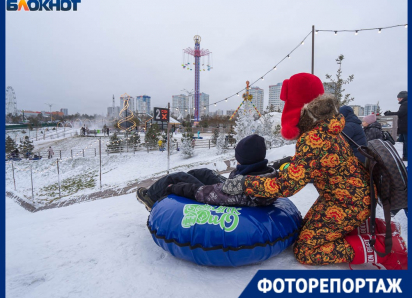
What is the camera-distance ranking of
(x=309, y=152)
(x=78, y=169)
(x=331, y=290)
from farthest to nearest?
(x=78, y=169)
(x=309, y=152)
(x=331, y=290)

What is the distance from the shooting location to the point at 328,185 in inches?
78.7

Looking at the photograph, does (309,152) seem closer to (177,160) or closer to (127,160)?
(177,160)

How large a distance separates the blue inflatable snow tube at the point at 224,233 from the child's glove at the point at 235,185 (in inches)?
5.8

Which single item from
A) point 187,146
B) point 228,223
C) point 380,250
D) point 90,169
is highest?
point 228,223

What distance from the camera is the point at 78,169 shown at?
16.3 meters

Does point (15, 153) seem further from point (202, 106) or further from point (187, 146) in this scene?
point (202, 106)

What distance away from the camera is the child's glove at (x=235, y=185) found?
2029mm

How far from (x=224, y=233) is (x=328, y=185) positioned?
89 centimetres

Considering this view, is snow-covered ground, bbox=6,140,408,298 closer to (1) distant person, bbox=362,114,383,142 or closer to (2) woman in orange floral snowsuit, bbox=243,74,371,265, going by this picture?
(2) woman in orange floral snowsuit, bbox=243,74,371,265

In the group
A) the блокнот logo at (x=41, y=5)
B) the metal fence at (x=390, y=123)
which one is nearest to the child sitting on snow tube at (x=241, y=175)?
the блокнот logo at (x=41, y=5)

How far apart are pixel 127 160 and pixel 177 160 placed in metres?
3.48

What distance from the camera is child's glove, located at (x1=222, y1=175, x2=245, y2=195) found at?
Result: 6.66 ft

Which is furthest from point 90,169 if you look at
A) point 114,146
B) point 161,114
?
point 161,114

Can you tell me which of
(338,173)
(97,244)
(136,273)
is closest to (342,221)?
(338,173)
